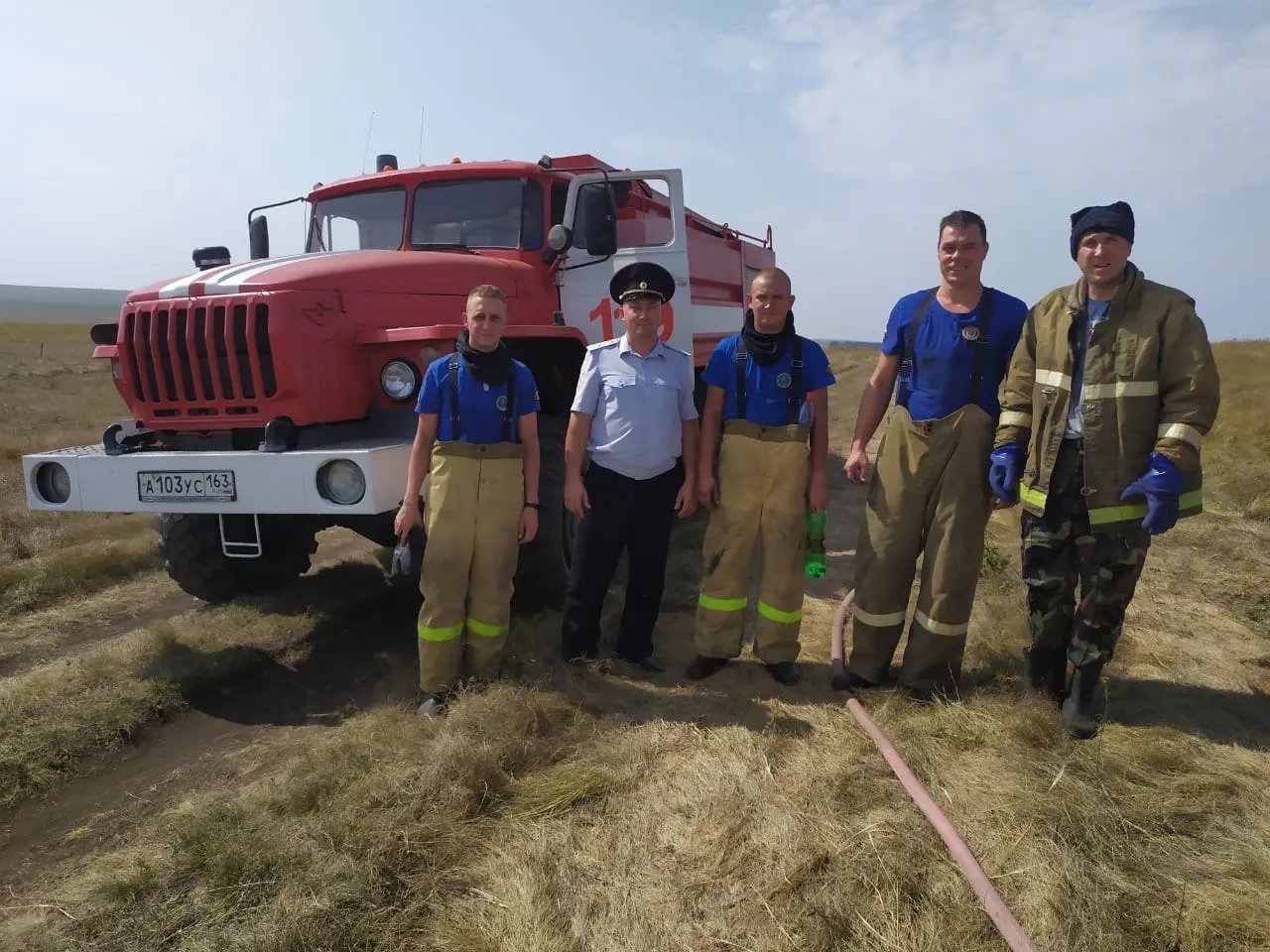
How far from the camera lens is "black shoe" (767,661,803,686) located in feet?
12.0

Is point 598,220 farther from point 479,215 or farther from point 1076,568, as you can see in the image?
point 1076,568

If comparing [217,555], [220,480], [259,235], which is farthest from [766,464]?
[259,235]

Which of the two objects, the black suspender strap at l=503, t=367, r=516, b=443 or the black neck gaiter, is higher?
the black neck gaiter

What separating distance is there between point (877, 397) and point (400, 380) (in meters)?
2.16

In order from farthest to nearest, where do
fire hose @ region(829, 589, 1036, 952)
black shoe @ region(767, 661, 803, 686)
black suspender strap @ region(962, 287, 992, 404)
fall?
black shoe @ region(767, 661, 803, 686) → black suspender strap @ region(962, 287, 992, 404) → fire hose @ region(829, 589, 1036, 952)

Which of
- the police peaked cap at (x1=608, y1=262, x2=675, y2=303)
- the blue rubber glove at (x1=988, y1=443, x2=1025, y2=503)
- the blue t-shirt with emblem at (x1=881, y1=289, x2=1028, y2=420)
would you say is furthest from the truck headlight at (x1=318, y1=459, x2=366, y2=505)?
the blue rubber glove at (x1=988, y1=443, x2=1025, y2=503)

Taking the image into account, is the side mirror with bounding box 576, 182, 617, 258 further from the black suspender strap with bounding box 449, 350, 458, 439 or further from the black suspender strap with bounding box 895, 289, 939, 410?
the black suspender strap with bounding box 895, 289, 939, 410

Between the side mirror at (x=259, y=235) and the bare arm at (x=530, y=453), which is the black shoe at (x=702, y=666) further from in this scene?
the side mirror at (x=259, y=235)

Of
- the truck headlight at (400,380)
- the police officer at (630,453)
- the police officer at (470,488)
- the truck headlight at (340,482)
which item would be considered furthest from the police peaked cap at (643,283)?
the truck headlight at (340,482)

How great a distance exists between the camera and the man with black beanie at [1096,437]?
9.25 ft

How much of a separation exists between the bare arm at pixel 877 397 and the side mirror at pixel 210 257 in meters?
A: 4.16

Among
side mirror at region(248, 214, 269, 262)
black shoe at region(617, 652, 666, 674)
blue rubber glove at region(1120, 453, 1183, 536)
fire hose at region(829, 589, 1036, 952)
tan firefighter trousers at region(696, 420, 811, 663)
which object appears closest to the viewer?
fire hose at region(829, 589, 1036, 952)

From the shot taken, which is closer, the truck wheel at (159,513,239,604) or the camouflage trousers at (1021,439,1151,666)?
the camouflage trousers at (1021,439,1151,666)

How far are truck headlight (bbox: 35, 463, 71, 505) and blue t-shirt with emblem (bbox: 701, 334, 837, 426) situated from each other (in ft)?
10.1
